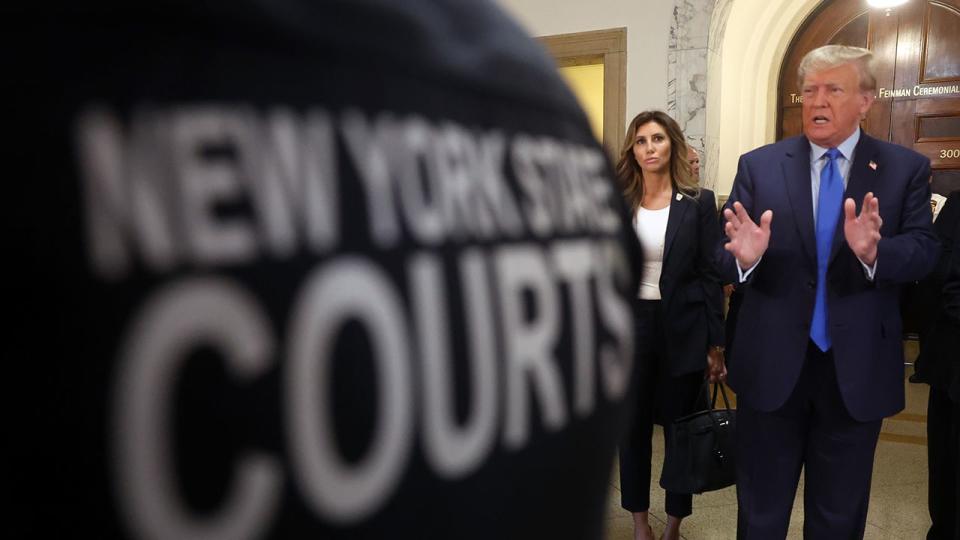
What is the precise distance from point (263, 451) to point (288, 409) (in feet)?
0.06

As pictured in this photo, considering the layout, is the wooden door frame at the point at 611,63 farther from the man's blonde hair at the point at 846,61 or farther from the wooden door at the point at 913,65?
the man's blonde hair at the point at 846,61

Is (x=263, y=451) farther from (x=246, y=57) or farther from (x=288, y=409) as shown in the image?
(x=246, y=57)

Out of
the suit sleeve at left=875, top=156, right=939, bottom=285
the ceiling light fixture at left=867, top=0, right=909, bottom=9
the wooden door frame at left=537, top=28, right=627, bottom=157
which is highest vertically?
the ceiling light fixture at left=867, top=0, right=909, bottom=9

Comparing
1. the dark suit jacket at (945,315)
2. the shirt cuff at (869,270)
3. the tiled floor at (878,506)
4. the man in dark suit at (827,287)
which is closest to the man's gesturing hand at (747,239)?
the man in dark suit at (827,287)

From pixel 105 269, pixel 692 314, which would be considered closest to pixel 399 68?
pixel 105 269

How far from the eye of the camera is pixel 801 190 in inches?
77.2

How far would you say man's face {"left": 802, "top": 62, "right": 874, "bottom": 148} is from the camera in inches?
75.7

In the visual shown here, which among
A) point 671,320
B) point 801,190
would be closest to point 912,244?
point 801,190

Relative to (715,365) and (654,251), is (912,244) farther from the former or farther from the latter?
(715,365)

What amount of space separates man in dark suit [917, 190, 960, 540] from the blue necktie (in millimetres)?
627

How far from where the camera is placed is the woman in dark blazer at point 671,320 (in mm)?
2545

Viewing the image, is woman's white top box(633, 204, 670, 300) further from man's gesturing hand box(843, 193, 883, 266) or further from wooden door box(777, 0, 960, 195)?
wooden door box(777, 0, 960, 195)

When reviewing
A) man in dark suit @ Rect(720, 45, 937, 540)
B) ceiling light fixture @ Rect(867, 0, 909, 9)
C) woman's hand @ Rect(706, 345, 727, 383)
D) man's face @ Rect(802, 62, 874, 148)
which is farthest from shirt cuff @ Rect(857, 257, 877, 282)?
ceiling light fixture @ Rect(867, 0, 909, 9)

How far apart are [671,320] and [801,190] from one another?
72 cm
